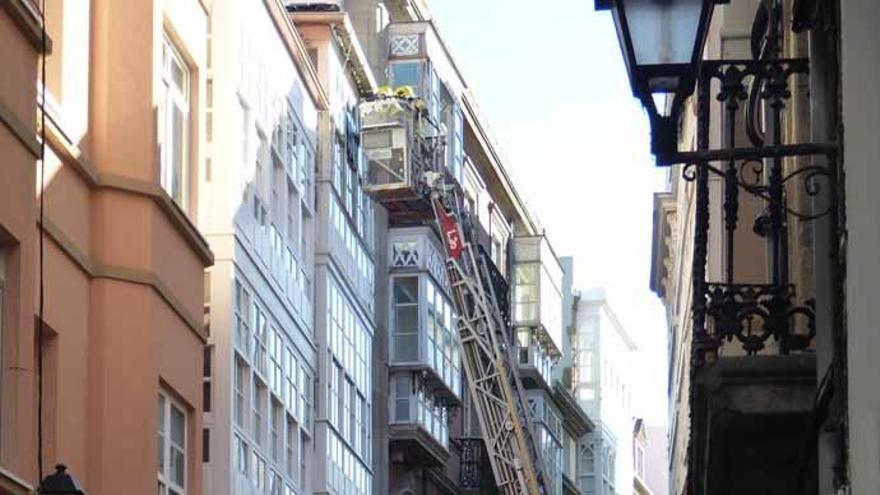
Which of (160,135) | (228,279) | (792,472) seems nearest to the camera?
(792,472)

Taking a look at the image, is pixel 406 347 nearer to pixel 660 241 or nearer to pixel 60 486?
pixel 660 241

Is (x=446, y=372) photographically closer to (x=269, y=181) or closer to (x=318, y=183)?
(x=318, y=183)

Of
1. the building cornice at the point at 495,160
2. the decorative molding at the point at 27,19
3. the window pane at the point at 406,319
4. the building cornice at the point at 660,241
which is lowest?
the decorative molding at the point at 27,19

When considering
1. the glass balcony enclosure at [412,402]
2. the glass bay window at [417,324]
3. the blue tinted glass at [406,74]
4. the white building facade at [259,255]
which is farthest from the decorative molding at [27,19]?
the blue tinted glass at [406,74]

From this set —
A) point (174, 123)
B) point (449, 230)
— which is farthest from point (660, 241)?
point (174, 123)

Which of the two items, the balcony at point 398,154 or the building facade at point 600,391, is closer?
the balcony at point 398,154

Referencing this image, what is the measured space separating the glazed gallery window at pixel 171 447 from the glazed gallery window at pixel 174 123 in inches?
87.7

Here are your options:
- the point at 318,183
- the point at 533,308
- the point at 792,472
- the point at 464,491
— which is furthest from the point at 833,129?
the point at 533,308

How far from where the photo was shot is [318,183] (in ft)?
153

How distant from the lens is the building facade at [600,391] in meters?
95.8

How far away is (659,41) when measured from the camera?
32.1 ft

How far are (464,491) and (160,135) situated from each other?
4359 centimetres

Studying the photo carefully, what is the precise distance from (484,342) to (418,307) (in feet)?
20.1

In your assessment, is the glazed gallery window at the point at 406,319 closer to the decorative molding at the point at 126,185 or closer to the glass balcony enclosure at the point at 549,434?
the glass balcony enclosure at the point at 549,434
